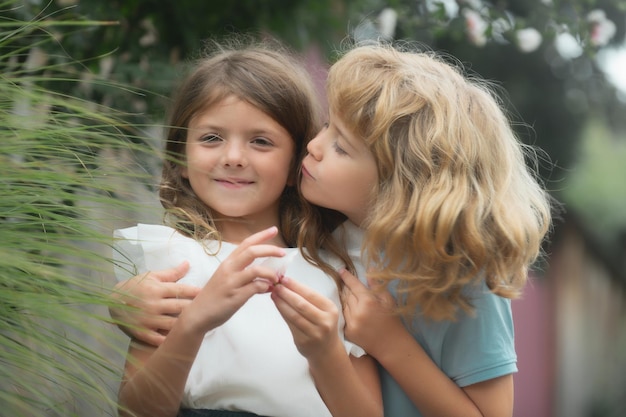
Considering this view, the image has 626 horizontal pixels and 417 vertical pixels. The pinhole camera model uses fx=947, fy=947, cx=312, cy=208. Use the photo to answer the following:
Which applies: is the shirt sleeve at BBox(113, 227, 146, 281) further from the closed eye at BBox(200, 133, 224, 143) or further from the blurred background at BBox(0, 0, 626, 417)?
the blurred background at BBox(0, 0, 626, 417)

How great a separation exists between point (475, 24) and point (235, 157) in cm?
211

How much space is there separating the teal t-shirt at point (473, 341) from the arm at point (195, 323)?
40cm

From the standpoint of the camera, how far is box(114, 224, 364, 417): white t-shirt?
1.85 meters

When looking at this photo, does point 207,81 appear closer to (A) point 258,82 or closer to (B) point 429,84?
(A) point 258,82

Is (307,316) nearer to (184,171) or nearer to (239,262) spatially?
(239,262)

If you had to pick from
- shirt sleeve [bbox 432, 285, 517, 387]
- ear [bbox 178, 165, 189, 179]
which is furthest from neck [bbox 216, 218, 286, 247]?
shirt sleeve [bbox 432, 285, 517, 387]

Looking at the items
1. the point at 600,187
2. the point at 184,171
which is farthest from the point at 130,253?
the point at 600,187

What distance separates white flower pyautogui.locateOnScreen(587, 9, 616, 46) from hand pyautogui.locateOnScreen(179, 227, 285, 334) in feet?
7.91

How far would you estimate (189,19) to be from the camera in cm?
377

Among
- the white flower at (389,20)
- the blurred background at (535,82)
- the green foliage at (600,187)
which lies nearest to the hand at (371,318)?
the blurred background at (535,82)

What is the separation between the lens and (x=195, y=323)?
1.76 metres

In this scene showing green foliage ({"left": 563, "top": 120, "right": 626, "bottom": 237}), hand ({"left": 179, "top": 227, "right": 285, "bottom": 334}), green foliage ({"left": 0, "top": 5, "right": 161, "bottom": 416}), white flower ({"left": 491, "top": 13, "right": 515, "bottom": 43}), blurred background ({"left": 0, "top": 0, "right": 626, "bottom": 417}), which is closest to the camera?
green foliage ({"left": 0, "top": 5, "right": 161, "bottom": 416})

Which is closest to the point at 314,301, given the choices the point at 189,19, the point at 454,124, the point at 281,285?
the point at 281,285

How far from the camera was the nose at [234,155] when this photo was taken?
6.52ft
